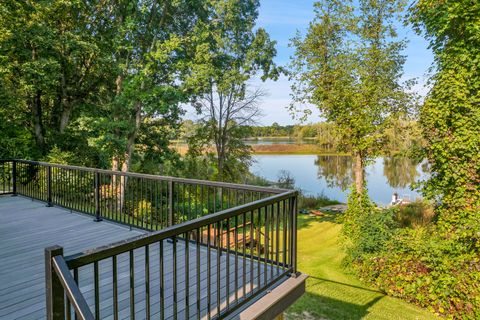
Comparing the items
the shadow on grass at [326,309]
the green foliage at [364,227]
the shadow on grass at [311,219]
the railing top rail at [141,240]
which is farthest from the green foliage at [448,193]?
the shadow on grass at [311,219]

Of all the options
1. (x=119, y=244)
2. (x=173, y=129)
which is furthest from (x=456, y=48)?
(x=173, y=129)

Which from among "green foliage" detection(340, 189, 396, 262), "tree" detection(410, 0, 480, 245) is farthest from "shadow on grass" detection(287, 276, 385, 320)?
"tree" detection(410, 0, 480, 245)

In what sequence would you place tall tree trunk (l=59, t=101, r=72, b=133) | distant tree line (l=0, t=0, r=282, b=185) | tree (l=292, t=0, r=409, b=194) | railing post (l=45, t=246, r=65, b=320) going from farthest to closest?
1. tall tree trunk (l=59, t=101, r=72, b=133)
2. tree (l=292, t=0, r=409, b=194)
3. distant tree line (l=0, t=0, r=282, b=185)
4. railing post (l=45, t=246, r=65, b=320)

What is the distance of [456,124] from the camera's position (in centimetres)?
655

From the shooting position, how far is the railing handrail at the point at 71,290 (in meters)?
1.22

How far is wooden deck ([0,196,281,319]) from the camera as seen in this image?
246cm

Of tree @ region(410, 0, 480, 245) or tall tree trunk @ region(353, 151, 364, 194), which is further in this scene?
tall tree trunk @ region(353, 151, 364, 194)

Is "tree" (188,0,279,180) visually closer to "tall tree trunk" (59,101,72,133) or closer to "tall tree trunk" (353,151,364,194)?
"tall tree trunk" (59,101,72,133)

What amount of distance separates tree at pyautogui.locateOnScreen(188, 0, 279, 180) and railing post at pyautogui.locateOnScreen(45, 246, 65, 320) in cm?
1183

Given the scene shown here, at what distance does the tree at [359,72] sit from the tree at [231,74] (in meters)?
4.68

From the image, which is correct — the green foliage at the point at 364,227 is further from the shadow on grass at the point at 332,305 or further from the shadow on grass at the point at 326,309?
the shadow on grass at the point at 326,309

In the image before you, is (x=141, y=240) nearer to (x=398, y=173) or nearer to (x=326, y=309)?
(x=326, y=309)

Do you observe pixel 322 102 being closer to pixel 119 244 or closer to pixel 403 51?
pixel 403 51

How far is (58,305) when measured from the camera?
1.34m
